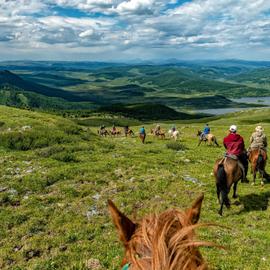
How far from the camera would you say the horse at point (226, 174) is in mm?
15641

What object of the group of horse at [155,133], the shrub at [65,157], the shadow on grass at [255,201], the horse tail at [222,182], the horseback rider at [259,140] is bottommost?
the group of horse at [155,133]

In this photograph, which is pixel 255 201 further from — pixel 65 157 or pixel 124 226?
pixel 124 226

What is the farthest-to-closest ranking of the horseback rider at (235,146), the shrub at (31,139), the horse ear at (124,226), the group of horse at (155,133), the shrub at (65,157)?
the group of horse at (155,133), the shrub at (31,139), the shrub at (65,157), the horseback rider at (235,146), the horse ear at (124,226)

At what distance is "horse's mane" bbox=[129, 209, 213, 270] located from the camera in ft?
7.18

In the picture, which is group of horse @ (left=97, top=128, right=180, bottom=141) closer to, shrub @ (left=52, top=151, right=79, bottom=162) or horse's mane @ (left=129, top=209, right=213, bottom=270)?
shrub @ (left=52, top=151, right=79, bottom=162)

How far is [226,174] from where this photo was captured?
51.8 ft

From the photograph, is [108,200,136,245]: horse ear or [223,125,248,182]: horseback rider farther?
[223,125,248,182]: horseback rider

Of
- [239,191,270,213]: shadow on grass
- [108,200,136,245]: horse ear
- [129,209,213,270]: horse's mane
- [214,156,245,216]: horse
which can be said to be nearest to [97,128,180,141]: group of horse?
[239,191,270,213]: shadow on grass

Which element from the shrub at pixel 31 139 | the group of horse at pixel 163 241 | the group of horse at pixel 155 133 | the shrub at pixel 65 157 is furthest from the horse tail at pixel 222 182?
the group of horse at pixel 155 133

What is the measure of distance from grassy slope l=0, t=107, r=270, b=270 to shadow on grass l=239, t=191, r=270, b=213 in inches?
2.0

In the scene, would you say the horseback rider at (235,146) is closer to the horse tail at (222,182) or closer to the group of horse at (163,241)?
the horse tail at (222,182)

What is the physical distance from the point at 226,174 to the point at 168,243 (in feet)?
46.4

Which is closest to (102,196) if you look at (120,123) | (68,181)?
(68,181)

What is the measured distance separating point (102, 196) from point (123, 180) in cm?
289
